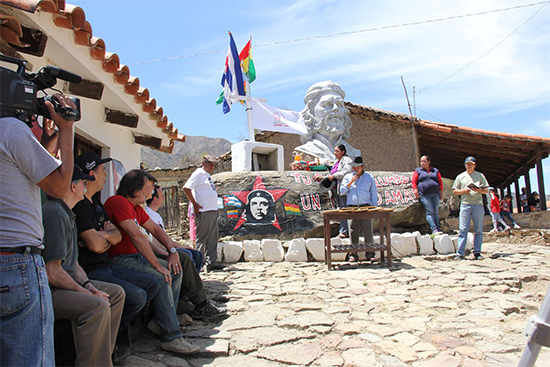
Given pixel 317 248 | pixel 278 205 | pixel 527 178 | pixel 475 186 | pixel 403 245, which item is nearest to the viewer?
pixel 475 186

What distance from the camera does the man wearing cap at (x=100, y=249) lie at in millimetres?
2732

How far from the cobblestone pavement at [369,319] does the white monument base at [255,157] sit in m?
3.03

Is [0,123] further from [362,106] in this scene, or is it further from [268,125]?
[362,106]

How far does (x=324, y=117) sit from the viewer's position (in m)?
10.4

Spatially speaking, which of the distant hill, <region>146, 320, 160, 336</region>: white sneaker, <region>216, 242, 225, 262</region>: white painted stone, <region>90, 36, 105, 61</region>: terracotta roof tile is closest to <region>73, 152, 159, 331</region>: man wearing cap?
<region>146, 320, 160, 336</region>: white sneaker

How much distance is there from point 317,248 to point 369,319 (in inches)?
126

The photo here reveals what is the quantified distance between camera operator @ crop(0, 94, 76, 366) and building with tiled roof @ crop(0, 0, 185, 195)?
4.38ft

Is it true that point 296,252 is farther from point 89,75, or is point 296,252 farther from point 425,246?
point 89,75

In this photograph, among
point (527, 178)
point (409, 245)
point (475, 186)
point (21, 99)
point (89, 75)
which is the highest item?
point (89, 75)

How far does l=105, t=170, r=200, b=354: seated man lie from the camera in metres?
2.94

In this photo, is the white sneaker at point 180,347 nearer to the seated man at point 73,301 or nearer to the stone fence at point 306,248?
the seated man at point 73,301

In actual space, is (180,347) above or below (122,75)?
below

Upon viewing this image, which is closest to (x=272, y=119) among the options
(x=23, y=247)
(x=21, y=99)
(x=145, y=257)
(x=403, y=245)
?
(x=403, y=245)

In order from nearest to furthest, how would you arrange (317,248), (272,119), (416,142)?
1. (317,248)
2. (272,119)
3. (416,142)
